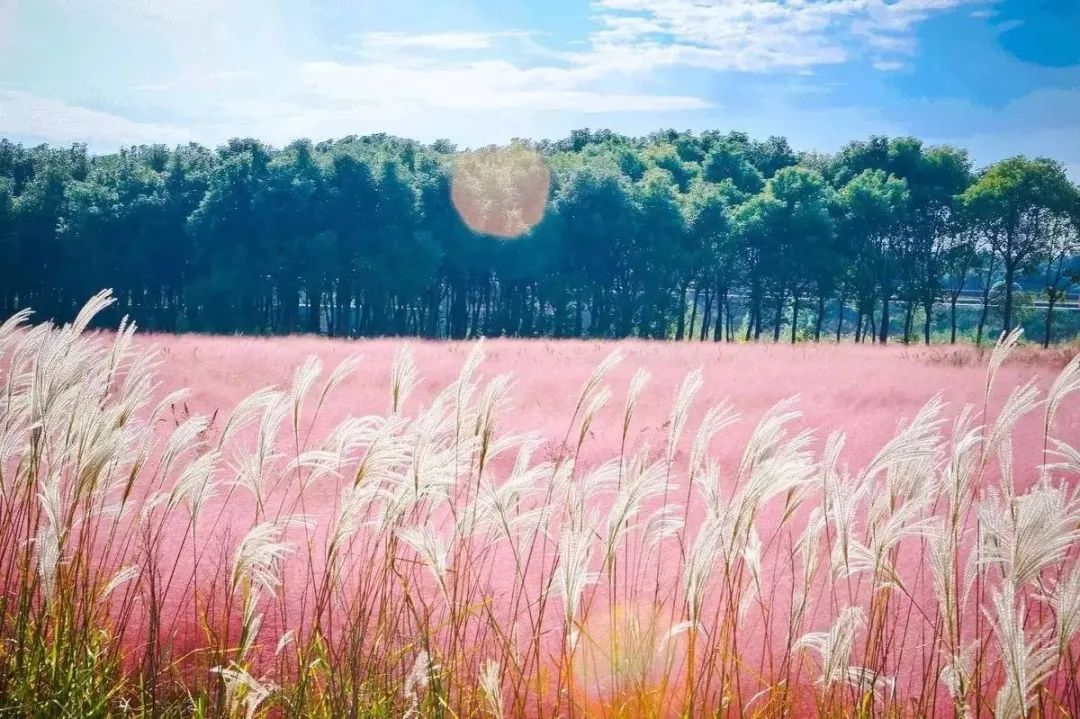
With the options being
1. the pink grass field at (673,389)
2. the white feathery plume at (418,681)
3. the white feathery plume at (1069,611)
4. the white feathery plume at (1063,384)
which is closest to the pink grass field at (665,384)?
the pink grass field at (673,389)

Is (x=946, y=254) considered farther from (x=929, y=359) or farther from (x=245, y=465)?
(x=245, y=465)

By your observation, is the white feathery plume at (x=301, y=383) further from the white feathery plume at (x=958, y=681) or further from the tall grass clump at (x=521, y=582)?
the white feathery plume at (x=958, y=681)

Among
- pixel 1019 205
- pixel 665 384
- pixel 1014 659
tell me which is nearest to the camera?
pixel 1014 659

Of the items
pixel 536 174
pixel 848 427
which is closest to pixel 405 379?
pixel 848 427

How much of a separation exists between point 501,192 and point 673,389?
31.4m

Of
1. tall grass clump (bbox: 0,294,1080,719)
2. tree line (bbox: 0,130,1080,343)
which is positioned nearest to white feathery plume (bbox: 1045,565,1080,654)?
tall grass clump (bbox: 0,294,1080,719)

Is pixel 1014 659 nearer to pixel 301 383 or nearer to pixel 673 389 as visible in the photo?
pixel 301 383

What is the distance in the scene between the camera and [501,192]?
39.0 m

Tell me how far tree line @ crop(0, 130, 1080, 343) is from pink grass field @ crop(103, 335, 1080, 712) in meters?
23.1

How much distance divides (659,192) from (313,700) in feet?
133

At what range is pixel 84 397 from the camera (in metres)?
2.96

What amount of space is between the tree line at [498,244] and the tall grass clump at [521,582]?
3303cm

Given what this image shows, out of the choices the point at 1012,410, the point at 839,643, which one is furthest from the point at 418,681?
the point at 1012,410

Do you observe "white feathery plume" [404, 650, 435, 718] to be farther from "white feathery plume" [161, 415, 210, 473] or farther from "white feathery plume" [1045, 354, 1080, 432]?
"white feathery plume" [1045, 354, 1080, 432]
